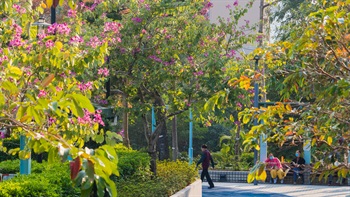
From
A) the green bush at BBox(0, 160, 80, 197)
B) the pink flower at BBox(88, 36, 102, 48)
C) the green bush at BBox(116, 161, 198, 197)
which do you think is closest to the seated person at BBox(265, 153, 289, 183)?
the green bush at BBox(0, 160, 80, 197)

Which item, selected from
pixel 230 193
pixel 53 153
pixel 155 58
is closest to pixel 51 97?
pixel 53 153

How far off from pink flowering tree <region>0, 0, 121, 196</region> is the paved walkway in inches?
402

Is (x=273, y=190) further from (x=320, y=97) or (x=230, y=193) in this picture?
(x=320, y=97)

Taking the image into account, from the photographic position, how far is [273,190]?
25.5m

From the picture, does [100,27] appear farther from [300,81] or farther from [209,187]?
[300,81]

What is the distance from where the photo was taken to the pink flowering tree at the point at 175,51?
17.3 meters

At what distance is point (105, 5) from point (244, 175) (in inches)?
571

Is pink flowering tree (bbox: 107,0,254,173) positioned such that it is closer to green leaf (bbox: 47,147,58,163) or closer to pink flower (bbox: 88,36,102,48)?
pink flower (bbox: 88,36,102,48)

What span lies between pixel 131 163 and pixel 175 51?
2966mm

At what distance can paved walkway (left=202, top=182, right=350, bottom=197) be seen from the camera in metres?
23.7

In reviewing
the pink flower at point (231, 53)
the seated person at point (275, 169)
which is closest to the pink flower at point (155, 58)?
the pink flower at point (231, 53)

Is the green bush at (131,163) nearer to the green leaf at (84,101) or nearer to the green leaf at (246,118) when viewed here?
the green leaf at (246,118)

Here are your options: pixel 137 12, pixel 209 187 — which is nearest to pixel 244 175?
pixel 209 187

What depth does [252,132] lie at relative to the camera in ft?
24.2
